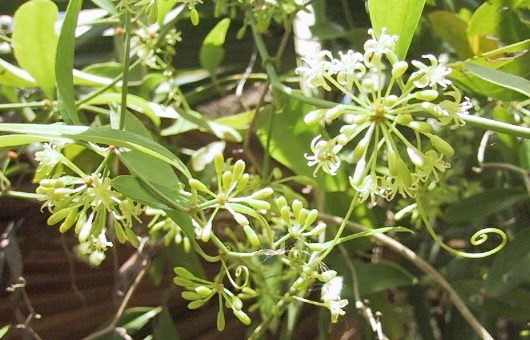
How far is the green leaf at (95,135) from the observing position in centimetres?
40

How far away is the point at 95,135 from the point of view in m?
0.42

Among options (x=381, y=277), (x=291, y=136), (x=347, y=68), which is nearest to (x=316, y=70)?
(x=347, y=68)

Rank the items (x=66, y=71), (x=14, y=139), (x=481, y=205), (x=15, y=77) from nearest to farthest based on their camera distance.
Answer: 1. (x=14, y=139)
2. (x=66, y=71)
3. (x=15, y=77)
4. (x=481, y=205)

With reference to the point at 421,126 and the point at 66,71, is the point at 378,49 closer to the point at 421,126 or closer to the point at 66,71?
the point at 421,126

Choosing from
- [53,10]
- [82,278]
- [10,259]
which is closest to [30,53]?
[53,10]

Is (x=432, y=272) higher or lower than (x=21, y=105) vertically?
lower

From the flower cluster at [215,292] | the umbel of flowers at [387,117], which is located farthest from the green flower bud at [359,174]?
the flower cluster at [215,292]

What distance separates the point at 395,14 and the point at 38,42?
0.35 m

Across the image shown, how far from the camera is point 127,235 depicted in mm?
486

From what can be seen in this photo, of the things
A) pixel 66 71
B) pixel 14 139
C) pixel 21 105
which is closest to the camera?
pixel 14 139

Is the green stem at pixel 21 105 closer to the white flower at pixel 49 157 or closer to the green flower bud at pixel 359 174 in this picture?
the white flower at pixel 49 157

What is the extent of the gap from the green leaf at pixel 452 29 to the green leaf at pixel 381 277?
225 millimetres

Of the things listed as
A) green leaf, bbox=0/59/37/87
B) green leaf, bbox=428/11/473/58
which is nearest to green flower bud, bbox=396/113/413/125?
green leaf, bbox=428/11/473/58

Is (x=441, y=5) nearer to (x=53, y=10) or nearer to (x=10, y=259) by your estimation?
(x=53, y=10)
